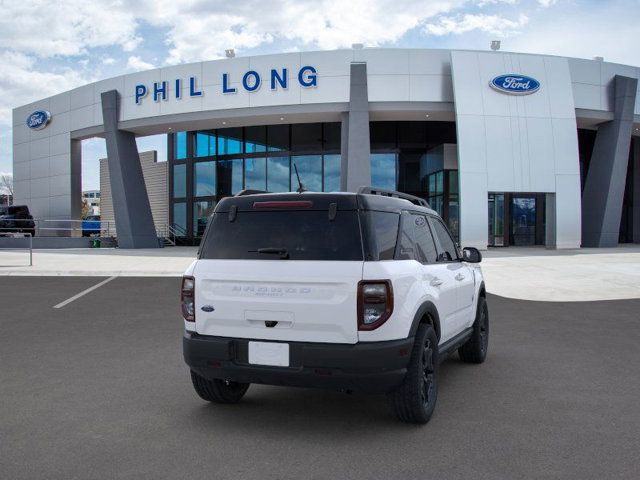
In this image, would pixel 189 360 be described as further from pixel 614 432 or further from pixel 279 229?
pixel 614 432

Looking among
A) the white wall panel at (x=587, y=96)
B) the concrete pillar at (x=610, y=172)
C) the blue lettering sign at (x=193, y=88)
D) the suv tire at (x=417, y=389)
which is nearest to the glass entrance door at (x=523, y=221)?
the concrete pillar at (x=610, y=172)

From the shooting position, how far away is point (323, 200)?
4266 mm

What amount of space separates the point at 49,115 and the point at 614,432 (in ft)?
115

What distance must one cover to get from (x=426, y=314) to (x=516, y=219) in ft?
92.7

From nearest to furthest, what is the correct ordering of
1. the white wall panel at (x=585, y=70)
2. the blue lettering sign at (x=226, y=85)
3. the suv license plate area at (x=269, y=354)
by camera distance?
the suv license plate area at (x=269, y=354) < the blue lettering sign at (x=226, y=85) < the white wall panel at (x=585, y=70)

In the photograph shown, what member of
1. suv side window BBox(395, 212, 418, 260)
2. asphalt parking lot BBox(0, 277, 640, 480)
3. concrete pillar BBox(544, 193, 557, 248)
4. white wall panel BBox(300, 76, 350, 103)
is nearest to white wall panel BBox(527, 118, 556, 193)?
concrete pillar BBox(544, 193, 557, 248)

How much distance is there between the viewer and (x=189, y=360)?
4.37m

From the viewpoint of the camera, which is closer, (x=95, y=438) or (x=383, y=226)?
(x=95, y=438)

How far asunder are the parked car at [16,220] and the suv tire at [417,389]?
3077 centimetres

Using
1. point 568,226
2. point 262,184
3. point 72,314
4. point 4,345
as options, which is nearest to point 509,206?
point 568,226

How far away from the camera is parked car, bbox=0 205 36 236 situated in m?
31.2

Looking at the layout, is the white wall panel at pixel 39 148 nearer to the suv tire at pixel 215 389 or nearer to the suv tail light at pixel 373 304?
the suv tire at pixel 215 389

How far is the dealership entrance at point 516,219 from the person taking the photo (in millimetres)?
30375

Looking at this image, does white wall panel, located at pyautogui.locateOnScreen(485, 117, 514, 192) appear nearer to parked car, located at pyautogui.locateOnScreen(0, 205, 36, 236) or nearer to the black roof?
the black roof
